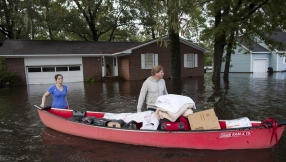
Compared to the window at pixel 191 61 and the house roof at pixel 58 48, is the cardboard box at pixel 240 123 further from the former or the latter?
the window at pixel 191 61

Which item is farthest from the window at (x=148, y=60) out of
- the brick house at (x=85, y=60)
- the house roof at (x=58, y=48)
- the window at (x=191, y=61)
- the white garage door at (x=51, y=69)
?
the white garage door at (x=51, y=69)

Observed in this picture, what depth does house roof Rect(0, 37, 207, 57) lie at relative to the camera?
20.1m

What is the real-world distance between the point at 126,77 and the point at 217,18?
32.8 ft

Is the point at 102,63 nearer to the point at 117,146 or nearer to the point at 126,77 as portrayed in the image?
the point at 126,77

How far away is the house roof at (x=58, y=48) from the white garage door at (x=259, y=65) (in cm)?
1054

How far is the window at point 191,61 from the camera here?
2464cm

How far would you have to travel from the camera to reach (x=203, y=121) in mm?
4816

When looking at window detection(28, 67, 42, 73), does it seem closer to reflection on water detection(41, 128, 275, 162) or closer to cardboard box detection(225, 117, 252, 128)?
reflection on water detection(41, 128, 275, 162)

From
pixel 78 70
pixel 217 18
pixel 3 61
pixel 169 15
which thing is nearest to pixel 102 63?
pixel 78 70

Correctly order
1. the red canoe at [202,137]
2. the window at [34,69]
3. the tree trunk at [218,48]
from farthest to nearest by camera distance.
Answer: the window at [34,69]
the tree trunk at [218,48]
the red canoe at [202,137]

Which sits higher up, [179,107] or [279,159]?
[179,107]

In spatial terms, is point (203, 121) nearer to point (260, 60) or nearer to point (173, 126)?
point (173, 126)

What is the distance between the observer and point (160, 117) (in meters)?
5.07

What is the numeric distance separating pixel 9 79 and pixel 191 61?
57.1 ft
